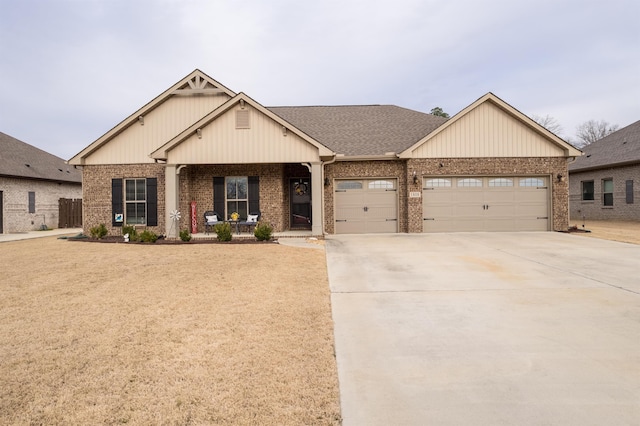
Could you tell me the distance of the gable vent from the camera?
12.8 meters

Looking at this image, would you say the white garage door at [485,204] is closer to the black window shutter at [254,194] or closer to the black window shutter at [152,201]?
the black window shutter at [254,194]

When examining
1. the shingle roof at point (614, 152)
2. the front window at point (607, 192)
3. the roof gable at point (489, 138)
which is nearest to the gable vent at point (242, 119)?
the roof gable at point (489, 138)

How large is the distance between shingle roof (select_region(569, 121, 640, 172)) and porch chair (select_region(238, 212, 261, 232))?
18.8 meters

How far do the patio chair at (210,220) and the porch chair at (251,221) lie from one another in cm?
92

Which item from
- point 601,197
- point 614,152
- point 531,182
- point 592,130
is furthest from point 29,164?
point 592,130

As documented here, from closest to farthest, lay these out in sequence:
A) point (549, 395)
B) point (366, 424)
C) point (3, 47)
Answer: point (366, 424) < point (549, 395) < point (3, 47)

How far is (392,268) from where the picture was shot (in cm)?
764

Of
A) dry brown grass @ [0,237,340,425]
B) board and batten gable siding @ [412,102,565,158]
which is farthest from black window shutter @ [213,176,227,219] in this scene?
board and batten gable siding @ [412,102,565,158]

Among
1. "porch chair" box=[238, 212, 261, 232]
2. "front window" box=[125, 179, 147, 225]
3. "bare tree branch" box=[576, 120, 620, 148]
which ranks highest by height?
"bare tree branch" box=[576, 120, 620, 148]

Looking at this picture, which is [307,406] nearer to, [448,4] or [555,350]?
[555,350]

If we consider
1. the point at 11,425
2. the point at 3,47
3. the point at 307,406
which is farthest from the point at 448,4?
the point at 3,47

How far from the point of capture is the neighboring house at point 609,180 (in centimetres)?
1909

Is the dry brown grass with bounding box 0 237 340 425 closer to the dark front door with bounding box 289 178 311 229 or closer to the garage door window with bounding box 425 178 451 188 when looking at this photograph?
the dark front door with bounding box 289 178 311 229

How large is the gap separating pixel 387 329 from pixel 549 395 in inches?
69.3
